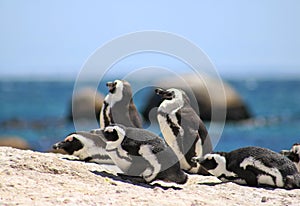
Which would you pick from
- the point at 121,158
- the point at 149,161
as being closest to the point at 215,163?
the point at 149,161

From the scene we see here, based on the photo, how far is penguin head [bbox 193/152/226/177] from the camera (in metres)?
7.37

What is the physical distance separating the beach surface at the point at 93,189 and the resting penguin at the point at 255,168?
14 cm

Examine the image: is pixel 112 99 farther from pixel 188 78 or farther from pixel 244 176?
pixel 188 78

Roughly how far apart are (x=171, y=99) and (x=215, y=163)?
1428 mm

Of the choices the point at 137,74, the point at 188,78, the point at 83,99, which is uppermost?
the point at 137,74

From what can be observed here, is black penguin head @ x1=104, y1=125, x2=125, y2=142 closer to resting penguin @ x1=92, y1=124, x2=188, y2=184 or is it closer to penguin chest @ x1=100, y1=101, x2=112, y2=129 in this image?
resting penguin @ x1=92, y1=124, x2=188, y2=184

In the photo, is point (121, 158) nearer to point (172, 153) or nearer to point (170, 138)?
point (172, 153)

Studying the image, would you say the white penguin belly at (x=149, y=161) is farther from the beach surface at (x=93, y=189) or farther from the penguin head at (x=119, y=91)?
the penguin head at (x=119, y=91)

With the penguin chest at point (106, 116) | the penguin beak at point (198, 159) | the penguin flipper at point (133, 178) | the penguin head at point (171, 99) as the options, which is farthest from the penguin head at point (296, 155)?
the penguin chest at point (106, 116)

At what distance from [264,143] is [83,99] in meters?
7.73

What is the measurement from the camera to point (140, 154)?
6730 millimetres

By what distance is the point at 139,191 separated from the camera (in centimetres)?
629

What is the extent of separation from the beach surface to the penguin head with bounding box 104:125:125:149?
390mm

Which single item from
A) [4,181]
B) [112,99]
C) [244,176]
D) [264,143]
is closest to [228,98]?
[264,143]
